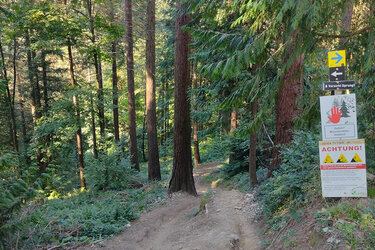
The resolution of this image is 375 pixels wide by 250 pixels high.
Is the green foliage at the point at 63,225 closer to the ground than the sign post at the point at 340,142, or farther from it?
closer to the ground

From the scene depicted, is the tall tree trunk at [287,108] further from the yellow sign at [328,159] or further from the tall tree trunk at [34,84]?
the tall tree trunk at [34,84]

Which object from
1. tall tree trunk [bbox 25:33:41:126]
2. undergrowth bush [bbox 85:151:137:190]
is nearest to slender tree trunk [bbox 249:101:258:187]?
undergrowth bush [bbox 85:151:137:190]

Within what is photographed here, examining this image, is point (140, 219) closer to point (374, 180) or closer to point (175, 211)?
point (175, 211)

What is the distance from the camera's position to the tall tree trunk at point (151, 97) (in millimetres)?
14375

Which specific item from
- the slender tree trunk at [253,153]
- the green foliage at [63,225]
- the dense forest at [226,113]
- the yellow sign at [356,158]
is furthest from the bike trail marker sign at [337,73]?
the green foliage at [63,225]

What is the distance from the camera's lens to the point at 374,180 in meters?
4.79

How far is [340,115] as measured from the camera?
434cm

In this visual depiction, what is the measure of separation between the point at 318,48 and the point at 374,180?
252cm

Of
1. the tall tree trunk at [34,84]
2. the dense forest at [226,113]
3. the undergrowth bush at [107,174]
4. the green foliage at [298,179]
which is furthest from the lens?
the tall tree trunk at [34,84]

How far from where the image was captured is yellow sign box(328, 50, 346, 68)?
13.8ft

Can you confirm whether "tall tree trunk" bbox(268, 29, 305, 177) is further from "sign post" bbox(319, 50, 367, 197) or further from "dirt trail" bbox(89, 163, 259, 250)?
"sign post" bbox(319, 50, 367, 197)

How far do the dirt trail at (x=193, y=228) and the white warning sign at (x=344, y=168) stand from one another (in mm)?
2066

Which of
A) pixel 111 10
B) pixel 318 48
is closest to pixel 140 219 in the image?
pixel 318 48

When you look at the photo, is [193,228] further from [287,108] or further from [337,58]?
[337,58]
